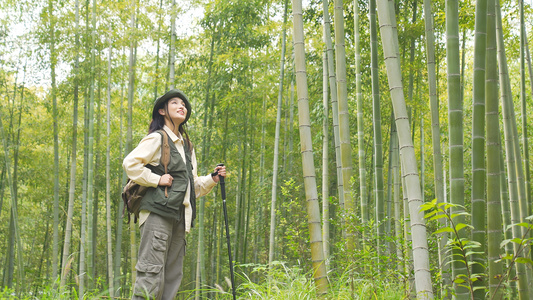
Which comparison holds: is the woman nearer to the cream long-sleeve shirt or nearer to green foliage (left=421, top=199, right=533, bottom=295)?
the cream long-sleeve shirt

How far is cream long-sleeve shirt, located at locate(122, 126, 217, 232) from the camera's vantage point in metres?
2.26

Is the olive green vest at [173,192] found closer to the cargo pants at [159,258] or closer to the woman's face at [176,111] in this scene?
the cargo pants at [159,258]

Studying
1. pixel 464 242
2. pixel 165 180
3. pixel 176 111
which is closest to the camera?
pixel 464 242

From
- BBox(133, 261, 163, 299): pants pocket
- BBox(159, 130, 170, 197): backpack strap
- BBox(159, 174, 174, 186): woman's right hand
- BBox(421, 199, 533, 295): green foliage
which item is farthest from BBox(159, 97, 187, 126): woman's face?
BBox(421, 199, 533, 295): green foliage

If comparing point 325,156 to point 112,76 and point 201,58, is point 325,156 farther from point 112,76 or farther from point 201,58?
point 112,76

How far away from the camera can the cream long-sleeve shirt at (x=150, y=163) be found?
2262 mm

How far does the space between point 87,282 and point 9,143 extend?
286 cm

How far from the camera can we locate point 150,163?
7.78 feet

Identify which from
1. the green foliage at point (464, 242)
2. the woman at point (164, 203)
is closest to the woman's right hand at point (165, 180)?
the woman at point (164, 203)

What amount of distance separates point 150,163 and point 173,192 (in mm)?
196

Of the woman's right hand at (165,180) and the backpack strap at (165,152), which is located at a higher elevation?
the backpack strap at (165,152)

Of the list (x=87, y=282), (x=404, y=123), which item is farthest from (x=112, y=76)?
(x=404, y=123)

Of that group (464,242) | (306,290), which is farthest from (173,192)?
(464,242)

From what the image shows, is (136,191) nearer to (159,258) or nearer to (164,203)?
(164,203)
